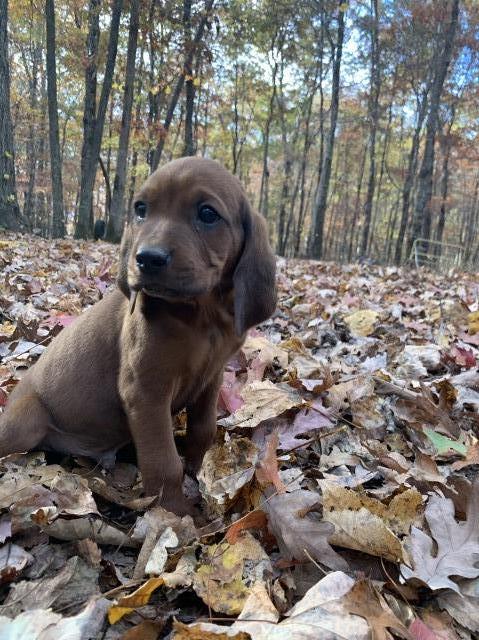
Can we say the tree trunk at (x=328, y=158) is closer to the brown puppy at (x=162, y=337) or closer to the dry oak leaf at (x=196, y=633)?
the brown puppy at (x=162, y=337)

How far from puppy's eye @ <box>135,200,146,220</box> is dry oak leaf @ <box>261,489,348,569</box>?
4.58 feet

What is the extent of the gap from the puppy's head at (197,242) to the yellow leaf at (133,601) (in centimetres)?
104

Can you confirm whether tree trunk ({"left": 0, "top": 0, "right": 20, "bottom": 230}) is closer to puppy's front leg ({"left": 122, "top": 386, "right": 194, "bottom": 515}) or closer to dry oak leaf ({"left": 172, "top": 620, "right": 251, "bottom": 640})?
puppy's front leg ({"left": 122, "top": 386, "right": 194, "bottom": 515})

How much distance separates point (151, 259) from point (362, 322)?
366 cm

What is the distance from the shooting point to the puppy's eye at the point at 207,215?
2.32 meters

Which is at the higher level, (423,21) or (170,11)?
(423,21)

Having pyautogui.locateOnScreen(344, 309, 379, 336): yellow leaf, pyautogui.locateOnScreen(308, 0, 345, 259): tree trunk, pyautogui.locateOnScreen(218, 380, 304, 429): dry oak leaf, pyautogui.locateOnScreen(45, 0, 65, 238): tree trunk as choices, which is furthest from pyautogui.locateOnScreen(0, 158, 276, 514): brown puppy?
pyautogui.locateOnScreen(308, 0, 345, 259): tree trunk

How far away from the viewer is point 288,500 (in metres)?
1.99

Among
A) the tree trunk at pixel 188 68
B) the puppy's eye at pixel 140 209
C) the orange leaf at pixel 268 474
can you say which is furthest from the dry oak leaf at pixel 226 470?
the tree trunk at pixel 188 68

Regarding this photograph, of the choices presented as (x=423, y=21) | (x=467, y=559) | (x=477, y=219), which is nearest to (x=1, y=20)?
(x=467, y=559)

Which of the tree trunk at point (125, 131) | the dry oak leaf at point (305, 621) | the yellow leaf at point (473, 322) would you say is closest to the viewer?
the dry oak leaf at point (305, 621)

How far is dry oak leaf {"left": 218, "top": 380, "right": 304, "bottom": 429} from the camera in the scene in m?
2.96

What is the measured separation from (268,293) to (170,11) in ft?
60.1

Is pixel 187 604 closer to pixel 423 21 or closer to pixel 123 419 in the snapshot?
pixel 123 419
